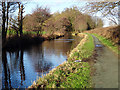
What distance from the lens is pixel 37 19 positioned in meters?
23.9

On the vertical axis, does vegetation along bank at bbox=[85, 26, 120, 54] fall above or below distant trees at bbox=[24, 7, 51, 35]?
below

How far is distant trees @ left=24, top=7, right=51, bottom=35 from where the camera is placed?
22.2m

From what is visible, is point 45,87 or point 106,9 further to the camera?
point 106,9

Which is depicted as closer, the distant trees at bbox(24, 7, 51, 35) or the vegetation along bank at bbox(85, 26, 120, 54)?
the vegetation along bank at bbox(85, 26, 120, 54)

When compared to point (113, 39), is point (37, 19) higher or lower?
higher

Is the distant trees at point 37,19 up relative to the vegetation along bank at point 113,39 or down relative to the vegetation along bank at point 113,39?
up

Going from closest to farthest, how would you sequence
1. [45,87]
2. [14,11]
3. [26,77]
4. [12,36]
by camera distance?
1. [45,87]
2. [26,77]
3. [14,11]
4. [12,36]

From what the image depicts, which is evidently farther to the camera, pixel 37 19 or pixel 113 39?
pixel 37 19

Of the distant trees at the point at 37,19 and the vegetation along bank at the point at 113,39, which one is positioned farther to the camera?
the distant trees at the point at 37,19

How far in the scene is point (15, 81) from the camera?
16.2 feet

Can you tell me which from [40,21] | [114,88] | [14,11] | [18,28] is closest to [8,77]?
[114,88]

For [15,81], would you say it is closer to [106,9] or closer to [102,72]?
[102,72]

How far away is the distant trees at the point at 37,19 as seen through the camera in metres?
22.2

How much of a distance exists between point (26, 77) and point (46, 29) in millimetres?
19976
